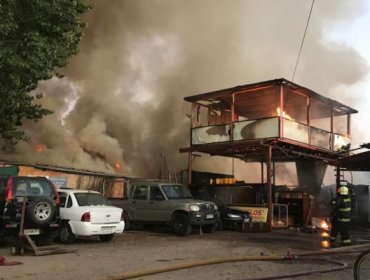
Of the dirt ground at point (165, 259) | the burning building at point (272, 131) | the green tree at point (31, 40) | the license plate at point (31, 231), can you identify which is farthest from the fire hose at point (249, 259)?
the burning building at point (272, 131)

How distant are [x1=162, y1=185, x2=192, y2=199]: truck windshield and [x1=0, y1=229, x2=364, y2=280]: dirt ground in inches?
71.3

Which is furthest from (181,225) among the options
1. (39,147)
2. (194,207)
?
(39,147)

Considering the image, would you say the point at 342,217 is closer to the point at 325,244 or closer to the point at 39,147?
the point at 325,244

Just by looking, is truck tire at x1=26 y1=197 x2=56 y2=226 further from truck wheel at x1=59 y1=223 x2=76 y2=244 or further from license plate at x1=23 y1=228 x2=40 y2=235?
truck wheel at x1=59 y1=223 x2=76 y2=244

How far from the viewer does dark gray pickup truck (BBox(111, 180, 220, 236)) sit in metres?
14.6

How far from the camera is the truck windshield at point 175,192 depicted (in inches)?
607

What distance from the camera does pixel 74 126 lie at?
29.7 metres

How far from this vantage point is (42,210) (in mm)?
10281

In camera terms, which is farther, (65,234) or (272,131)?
(272,131)

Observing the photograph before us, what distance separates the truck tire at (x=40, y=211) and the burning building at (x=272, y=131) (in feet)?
30.0

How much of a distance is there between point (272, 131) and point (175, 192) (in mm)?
5174

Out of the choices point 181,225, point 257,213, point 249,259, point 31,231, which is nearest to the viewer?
point 249,259

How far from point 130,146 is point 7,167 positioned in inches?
516

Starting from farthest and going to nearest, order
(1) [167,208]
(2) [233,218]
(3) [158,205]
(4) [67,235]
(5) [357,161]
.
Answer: (2) [233,218] < (5) [357,161] < (3) [158,205] < (1) [167,208] < (4) [67,235]
